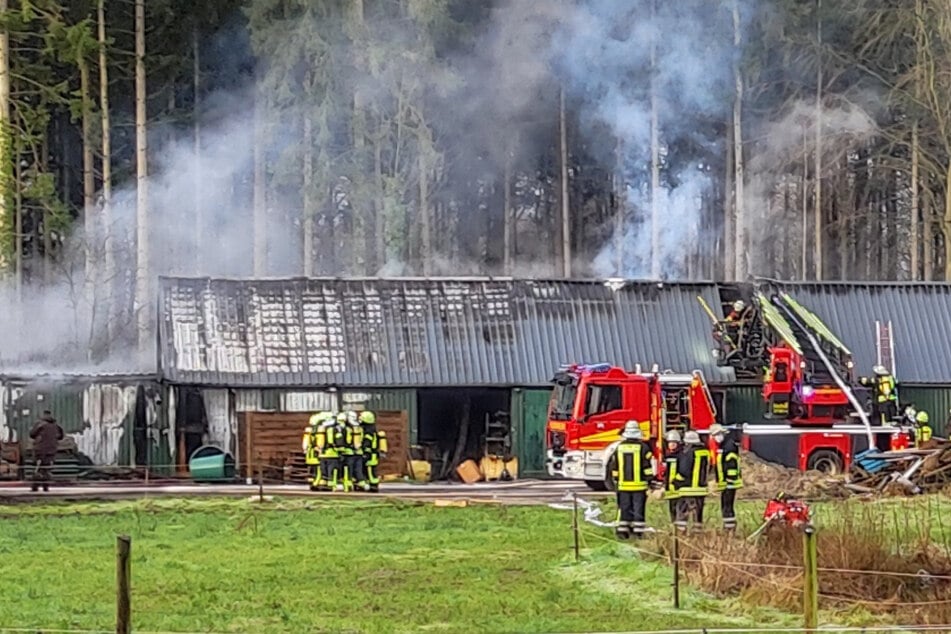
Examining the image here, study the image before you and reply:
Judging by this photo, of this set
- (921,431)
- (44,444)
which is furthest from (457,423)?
(921,431)

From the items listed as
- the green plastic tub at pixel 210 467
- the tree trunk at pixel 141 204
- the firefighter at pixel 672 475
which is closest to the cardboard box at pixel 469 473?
the green plastic tub at pixel 210 467

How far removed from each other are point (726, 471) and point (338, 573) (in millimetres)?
5630

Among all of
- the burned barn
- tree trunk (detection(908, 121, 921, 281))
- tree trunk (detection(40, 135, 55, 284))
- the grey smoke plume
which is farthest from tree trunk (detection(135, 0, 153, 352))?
tree trunk (detection(908, 121, 921, 281))

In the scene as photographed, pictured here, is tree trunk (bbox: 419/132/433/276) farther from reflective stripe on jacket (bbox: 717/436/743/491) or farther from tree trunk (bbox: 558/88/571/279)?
reflective stripe on jacket (bbox: 717/436/743/491)

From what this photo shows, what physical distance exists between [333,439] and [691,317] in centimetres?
1181

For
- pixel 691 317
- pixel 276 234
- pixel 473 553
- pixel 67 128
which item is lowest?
pixel 473 553

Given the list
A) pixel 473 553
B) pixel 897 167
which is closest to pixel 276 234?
pixel 897 167

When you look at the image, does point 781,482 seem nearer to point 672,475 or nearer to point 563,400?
point 563,400

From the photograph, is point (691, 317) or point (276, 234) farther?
Result: point (276, 234)

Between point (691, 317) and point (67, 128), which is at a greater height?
point (67, 128)

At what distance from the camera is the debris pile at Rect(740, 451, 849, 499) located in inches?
1061

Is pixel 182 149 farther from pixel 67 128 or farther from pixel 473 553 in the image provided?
pixel 473 553

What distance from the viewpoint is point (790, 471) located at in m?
29.7

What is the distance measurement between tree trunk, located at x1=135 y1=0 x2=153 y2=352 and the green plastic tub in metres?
15.5
